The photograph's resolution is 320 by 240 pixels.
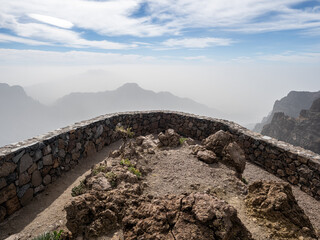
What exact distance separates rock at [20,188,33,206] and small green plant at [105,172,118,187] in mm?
2502

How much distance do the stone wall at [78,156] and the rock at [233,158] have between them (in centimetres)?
174

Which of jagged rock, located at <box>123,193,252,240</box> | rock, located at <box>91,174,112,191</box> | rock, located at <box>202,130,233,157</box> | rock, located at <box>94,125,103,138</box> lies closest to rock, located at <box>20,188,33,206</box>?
rock, located at <box>91,174,112,191</box>

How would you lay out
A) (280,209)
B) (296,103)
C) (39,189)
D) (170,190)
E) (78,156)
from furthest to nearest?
(296,103) < (78,156) < (39,189) < (170,190) < (280,209)

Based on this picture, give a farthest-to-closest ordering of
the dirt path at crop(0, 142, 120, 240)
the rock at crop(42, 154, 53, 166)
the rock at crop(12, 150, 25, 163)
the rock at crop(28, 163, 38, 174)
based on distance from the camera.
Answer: the rock at crop(42, 154, 53, 166) → the rock at crop(28, 163, 38, 174) → the rock at crop(12, 150, 25, 163) → the dirt path at crop(0, 142, 120, 240)

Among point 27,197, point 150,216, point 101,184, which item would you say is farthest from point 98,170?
point 150,216

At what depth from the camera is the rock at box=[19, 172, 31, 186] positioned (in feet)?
18.8

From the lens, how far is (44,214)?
5414mm

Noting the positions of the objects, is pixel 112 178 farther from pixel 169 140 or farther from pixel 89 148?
pixel 89 148

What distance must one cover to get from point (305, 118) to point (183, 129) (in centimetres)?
4391

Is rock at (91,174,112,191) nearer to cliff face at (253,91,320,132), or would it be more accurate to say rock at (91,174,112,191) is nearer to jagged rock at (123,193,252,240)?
jagged rock at (123,193,252,240)

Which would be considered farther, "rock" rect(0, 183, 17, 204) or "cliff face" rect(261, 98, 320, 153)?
"cliff face" rect(261, 98, 320, 153)

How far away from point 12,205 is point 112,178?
9.01ft

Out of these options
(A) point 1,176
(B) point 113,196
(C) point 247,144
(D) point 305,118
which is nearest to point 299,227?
(B) point 113,196

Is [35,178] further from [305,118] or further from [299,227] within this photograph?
[305,118]
